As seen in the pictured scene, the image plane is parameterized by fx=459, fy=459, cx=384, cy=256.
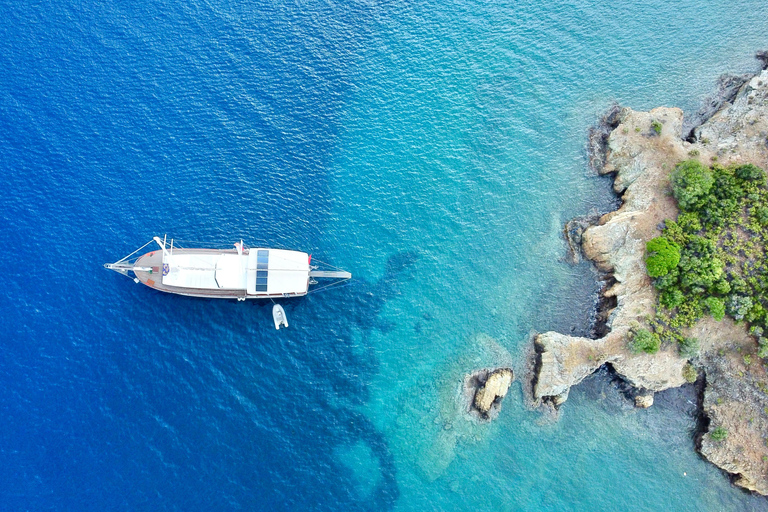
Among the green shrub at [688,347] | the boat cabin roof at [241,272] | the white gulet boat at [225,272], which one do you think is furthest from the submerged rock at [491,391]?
the boat cabin roof at [241,272]

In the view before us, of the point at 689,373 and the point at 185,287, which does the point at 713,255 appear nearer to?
the point at 689,373

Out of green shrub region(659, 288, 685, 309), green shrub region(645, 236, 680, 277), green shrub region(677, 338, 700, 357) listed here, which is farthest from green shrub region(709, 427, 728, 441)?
green shrub region(645, 236, 680, 277)

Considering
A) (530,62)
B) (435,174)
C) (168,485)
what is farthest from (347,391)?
(530,62)

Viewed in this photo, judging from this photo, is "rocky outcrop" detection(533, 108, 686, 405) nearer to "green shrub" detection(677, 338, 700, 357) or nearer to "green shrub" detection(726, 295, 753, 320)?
"green shrub" detection(677, 338, 700, 357)

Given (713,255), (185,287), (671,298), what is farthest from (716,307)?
(185,287)

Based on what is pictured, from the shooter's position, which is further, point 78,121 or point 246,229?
point 78,121

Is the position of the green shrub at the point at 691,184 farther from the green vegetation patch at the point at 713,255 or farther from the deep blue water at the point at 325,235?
the deep blue water at the point at 325,235

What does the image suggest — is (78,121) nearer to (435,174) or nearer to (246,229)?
(246,229)
